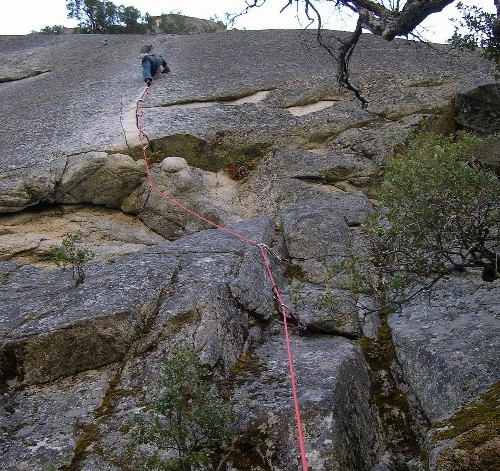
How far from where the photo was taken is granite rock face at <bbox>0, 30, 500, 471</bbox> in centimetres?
535

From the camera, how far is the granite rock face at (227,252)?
535cm

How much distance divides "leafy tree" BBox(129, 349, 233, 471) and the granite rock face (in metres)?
0.34

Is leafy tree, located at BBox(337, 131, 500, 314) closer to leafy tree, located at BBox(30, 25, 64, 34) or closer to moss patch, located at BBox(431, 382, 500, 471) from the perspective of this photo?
moss patch, located at BBox(431, 382, 500, 471)

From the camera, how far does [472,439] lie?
12.2 feet

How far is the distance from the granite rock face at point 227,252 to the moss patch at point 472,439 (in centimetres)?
4

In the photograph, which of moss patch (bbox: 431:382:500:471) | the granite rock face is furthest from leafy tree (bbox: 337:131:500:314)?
moss patch (bbox: 431:382:500:471)

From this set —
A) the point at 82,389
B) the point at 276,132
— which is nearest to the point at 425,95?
the point at 276,132

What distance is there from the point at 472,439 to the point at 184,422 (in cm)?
202

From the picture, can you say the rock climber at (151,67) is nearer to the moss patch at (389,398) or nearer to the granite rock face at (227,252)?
the granite rock face at (227,252)

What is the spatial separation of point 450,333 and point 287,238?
3.54 m

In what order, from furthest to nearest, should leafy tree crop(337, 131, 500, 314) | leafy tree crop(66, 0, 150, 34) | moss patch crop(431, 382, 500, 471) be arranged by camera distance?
1. leafy tree crop(66, 0, 150, 34)
2. leafy tree crop(337, 131, 500, 314)
3. moss patch crop(431, 382, 500, 471)

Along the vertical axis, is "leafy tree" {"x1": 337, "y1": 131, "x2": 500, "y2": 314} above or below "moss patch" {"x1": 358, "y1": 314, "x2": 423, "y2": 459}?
above

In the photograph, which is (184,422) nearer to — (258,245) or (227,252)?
(227,252)

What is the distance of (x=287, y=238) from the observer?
937 cm
